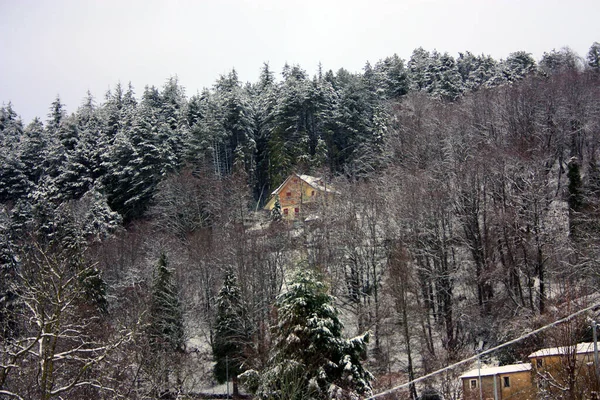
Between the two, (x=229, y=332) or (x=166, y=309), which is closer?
(x=229, y=332)

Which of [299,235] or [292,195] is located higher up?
[292,195]

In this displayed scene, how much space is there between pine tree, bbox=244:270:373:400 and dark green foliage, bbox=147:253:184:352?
13807 mm

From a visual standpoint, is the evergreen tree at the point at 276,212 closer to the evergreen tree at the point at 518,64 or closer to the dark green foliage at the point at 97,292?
the dark green foliage at the point at 97,292

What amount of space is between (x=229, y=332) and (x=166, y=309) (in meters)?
4.02

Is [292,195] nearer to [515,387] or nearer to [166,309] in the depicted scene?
[166,309]

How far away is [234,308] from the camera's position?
102 ft

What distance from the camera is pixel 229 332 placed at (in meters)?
31.4

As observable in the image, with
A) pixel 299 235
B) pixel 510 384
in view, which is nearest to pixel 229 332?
pixel 299 235

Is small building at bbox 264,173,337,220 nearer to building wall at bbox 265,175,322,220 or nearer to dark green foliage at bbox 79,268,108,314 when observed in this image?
building wall at bbox 265,175,322,220

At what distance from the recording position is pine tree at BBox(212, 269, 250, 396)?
30562 mm

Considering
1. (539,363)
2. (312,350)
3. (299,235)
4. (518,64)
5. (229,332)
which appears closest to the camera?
(539,363)

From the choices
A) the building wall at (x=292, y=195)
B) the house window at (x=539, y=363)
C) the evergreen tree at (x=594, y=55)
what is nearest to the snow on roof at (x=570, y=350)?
the house window at (x=539, y=363)

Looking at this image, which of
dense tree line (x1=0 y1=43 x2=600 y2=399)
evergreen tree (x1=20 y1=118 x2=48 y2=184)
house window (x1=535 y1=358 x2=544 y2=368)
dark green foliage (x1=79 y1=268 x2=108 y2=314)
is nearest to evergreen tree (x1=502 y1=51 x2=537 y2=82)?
dense tree line (x1=0 y1=43 x2=600 y2=399)

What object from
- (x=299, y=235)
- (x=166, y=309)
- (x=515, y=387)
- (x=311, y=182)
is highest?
(x=311, y=182)
